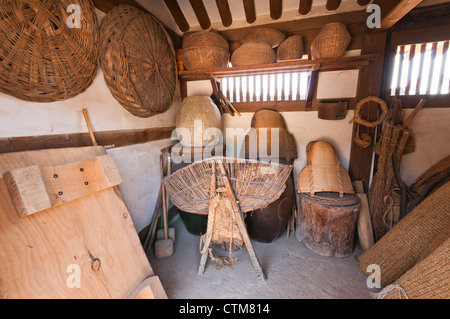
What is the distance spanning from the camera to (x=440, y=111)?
2.38m

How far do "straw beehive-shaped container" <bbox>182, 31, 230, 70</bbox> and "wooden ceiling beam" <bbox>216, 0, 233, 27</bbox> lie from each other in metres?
0.41

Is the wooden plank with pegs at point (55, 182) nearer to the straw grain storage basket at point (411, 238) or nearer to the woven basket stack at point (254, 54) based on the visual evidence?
the woven basket stack at point (254, 54)

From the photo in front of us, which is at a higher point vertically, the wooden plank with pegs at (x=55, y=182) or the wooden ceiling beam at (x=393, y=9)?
the wooden ceiling beam at (x=393, y=9)

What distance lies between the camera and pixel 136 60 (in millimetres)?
1970

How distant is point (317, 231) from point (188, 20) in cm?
347

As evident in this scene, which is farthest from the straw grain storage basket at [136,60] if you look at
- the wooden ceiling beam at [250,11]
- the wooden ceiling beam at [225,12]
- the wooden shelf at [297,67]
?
the wooden ceiling beam at [250,11]

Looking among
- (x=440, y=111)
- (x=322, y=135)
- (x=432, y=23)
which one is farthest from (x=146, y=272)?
(x=432, y=23)

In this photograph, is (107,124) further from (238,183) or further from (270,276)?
(270,276)

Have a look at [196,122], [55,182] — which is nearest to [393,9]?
[196,122]

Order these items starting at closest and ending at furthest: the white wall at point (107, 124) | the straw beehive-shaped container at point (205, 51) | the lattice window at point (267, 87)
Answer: the white wall at point (107, 124), the straw beehive-shaped container at point (205, 51), the lattice window at point (267, 87)

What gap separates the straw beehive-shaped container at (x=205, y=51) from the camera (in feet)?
8.14

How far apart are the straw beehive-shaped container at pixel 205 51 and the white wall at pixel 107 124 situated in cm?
67
